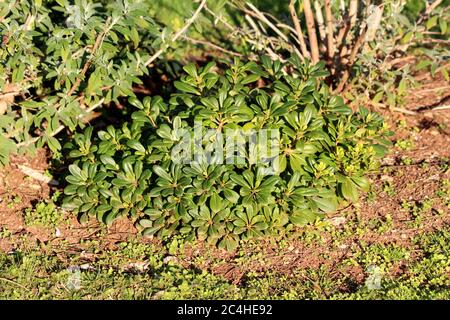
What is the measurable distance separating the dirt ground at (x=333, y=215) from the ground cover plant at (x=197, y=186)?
0.01 m

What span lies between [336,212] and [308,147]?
57cm

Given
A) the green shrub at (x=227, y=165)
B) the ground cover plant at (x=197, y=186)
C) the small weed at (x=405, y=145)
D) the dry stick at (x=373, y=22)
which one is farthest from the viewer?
the small weed at (x=405, y=145)

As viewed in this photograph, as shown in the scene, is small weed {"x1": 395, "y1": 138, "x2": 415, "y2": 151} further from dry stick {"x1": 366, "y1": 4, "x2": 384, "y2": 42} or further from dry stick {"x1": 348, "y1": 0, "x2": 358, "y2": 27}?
dry stick {"x1": 348, "y1": 0, "x2": 358, "y2": 27}

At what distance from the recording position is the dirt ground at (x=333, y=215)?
4984 mm

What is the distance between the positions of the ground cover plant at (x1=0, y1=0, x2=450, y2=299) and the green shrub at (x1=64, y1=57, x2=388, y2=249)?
0.01 meters

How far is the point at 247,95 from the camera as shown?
17.6 ft

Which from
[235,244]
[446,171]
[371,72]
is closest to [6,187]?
[235,244]

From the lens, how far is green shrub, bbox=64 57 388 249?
4961 mm

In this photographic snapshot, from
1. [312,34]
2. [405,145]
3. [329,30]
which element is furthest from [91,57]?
[405,145]

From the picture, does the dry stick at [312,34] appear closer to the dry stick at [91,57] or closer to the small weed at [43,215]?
the dry stick at [91,57]

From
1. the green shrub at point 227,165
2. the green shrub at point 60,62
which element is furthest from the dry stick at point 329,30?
the green shrub at point 60,62

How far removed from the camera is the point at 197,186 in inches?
194

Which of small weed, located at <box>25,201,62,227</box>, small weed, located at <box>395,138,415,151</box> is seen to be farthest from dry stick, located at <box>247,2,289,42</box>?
small weed, located at <box>25,201,62,227</box>
